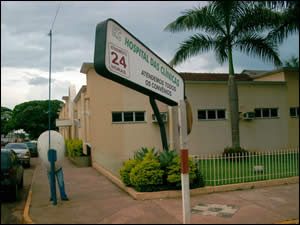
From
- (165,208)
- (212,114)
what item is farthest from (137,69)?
(212,114)

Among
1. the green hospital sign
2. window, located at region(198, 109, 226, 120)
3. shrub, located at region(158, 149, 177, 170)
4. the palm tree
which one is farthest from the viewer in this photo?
window, located at region(198, 109, 226, 120)

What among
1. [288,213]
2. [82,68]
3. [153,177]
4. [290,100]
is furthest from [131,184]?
[290,100]

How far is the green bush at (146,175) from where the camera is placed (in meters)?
8.05

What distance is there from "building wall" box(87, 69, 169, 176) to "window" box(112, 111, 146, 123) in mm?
208

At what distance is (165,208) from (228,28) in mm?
10055

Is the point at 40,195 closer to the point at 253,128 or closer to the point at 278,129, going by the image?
the point at 253,128

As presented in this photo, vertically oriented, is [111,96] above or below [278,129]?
above

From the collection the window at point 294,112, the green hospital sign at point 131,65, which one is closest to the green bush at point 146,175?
the green hospital sign at point 131,65

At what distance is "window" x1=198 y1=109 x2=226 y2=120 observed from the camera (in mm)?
17031

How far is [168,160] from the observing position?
28.4ft

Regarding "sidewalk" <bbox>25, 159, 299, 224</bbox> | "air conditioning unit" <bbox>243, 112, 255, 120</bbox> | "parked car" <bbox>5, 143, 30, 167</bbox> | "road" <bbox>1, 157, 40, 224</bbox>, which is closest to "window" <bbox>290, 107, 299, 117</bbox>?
"air conditioning unit" <bbox>243, 112, 255, 120</bbox>

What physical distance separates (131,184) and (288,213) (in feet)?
13.6

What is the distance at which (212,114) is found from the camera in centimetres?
1723

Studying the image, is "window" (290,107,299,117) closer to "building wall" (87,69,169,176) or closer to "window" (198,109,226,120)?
"window" (198,109,226,120)
